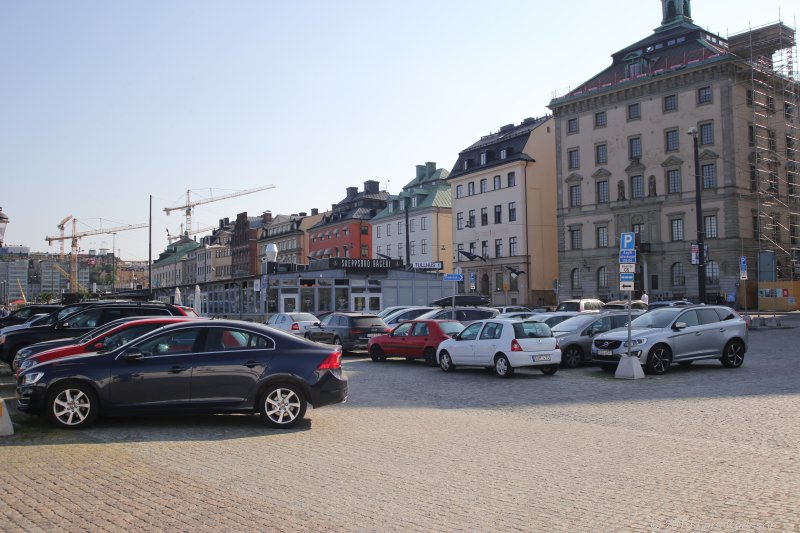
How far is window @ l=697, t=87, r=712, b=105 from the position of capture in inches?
2371

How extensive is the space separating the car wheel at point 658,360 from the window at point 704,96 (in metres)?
48.2

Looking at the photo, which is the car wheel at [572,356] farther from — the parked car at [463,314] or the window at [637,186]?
the window at [637,186]

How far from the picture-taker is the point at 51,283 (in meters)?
177

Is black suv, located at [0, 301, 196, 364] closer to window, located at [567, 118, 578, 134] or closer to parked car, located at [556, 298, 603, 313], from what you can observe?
parked car, located at [556, 298, 603, 313]

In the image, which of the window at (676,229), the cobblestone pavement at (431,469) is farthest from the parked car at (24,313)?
the window at (676,229)

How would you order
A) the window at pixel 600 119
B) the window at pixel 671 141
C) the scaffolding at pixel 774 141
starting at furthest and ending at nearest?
the window at pixel 600 119, the window at pixel 671 141, the scaffolding at pixel 774 141

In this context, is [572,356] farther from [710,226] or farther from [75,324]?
[710,226]

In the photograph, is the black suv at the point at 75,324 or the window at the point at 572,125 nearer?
the black suv at the point at 75,324

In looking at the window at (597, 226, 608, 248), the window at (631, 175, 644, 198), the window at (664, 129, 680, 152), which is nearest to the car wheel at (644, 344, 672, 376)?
the window at (664, 129, 680, 152)

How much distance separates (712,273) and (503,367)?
46716 millimetres

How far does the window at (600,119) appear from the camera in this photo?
69.1 metres

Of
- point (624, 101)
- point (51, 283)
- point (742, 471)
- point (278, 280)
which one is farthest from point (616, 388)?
point (51, 283)

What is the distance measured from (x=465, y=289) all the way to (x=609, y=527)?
75540 mm

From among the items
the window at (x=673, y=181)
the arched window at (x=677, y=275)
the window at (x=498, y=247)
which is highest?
the window at (x=673, y=181)
